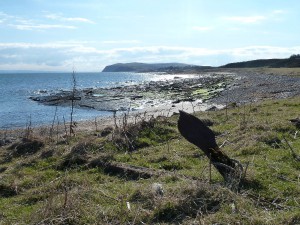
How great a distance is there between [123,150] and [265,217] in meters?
6.35

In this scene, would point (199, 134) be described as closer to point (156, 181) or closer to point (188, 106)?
point (156, 181)

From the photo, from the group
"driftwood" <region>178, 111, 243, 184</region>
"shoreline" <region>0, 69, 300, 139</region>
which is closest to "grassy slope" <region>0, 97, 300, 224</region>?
"driftwood" <region>178, 111, 243, 184</region>

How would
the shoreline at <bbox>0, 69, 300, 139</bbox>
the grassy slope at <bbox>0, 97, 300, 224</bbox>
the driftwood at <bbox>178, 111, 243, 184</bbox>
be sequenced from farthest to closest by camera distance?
the shoreline at <bbox>0, 69, 300, 139</bbox>, the driftwood at <bbox>178, 111, 243, 184</bbox>, the grassy slope at <bbox>0, 97, 300, 224</bbox>

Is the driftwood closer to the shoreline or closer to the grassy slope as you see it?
the grassy slope

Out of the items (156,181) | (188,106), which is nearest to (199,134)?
(156,181)

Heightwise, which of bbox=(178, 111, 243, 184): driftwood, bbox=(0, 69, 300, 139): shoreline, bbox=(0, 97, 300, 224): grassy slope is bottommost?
bbox=(0, 69, 300, 139): shoreline

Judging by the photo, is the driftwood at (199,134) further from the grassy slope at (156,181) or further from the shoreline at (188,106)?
the shoreline at (188,106)

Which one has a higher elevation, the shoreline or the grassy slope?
the grassy slope

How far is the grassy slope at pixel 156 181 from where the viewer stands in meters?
5.92

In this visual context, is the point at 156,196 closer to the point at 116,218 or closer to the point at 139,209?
the point at 139,209

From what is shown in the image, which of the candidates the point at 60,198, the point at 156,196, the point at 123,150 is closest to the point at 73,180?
the point at 60,198

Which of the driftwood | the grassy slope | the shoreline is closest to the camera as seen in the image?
the grassy slope

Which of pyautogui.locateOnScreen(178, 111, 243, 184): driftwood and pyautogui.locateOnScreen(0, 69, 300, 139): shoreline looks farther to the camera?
pyautogui.locateOnScreen(0, 69, 300, 139): shoreline

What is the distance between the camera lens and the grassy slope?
19.4ft
